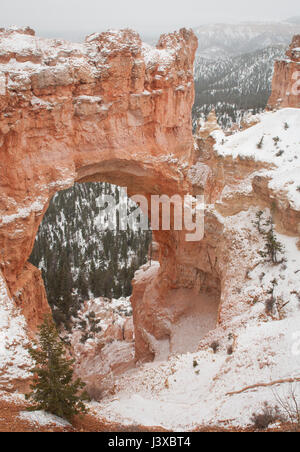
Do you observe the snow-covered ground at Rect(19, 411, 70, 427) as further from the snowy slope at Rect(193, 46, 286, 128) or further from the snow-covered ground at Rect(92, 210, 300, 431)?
the snowy slope at Rect(193, 46, 286, 128)

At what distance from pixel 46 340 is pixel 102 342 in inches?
740

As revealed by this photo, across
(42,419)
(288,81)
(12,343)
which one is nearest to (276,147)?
(12,343)

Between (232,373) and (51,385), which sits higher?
(51,385)

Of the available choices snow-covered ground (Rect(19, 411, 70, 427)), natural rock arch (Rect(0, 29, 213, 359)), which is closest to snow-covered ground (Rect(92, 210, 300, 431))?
snow-covered ground (Rect(19, 411, 70, 427))

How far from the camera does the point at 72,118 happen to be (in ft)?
45.2

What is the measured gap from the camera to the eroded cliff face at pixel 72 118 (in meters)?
12.3

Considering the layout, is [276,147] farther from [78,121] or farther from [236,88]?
[236,88]

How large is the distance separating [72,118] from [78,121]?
0.33 m

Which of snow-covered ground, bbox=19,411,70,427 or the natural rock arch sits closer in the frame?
snow-covered ground, bbox=19,411,70,427

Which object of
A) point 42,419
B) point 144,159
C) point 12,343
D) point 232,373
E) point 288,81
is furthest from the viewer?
point 288,81

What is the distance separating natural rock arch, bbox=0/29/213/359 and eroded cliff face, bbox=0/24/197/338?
→ 4 centimetres

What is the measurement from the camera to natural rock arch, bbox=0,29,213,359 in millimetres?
12312
